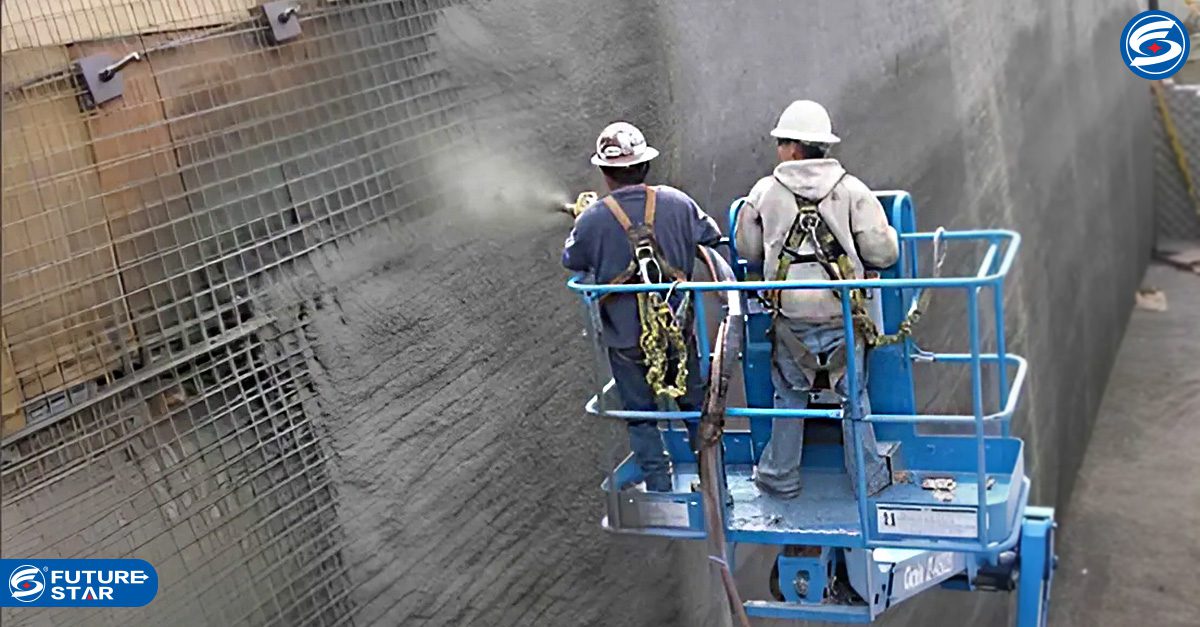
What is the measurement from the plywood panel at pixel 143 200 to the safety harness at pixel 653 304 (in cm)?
152

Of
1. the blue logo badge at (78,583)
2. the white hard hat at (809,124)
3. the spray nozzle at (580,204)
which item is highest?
the white hard hat at (809,124)

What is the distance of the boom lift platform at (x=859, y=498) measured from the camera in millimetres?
4320

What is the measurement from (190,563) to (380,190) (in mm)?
1531

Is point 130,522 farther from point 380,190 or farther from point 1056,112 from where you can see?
point 1056,112

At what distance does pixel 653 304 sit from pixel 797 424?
2.46 feet

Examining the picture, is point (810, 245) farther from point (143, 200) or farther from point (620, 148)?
point (143, 200)

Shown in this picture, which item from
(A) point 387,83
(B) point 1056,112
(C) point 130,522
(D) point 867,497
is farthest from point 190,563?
(B) point 1056,112

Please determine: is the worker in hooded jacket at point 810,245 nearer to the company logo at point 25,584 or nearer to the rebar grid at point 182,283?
the rebar grid at point 182,283

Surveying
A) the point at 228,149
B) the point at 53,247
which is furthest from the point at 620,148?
the point at 53,247

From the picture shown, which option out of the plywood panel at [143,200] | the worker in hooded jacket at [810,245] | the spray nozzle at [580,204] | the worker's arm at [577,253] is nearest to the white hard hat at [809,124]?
the worker in hooded jacket at [810,245]

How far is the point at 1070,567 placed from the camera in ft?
37.1

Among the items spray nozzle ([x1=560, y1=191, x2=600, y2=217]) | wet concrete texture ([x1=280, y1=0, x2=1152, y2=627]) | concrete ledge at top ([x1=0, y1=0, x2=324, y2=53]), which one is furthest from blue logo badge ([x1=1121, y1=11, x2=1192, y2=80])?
concrete ledge at top ([x1=0, y1=0, x2=324, y2=53])

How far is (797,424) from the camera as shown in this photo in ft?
15.1

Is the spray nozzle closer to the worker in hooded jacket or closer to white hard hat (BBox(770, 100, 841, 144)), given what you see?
the worker in hooded jacket
